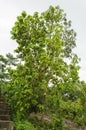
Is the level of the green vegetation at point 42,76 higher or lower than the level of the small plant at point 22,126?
higher

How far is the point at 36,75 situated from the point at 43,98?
1.45 meters

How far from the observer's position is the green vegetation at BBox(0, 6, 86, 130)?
18.2m

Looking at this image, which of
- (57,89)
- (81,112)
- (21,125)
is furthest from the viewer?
(81,112)

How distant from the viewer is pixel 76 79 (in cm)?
1836

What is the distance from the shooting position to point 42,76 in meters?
18.7

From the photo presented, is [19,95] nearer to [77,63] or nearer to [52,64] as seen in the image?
[52,64]

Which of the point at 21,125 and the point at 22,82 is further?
the point at 22,82

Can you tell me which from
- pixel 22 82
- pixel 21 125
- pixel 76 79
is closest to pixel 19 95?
pixel 22 82

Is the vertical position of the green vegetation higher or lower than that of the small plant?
higher

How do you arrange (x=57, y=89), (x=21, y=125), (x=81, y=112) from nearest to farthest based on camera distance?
→ (x=21, y=125), (x=57, y=89), (x=81, y=112)

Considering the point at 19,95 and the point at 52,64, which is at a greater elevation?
the point at 52,64

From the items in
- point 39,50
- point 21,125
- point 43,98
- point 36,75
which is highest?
point 39,50

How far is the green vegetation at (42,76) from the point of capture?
1822cm

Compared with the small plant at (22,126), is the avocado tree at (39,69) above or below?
above
